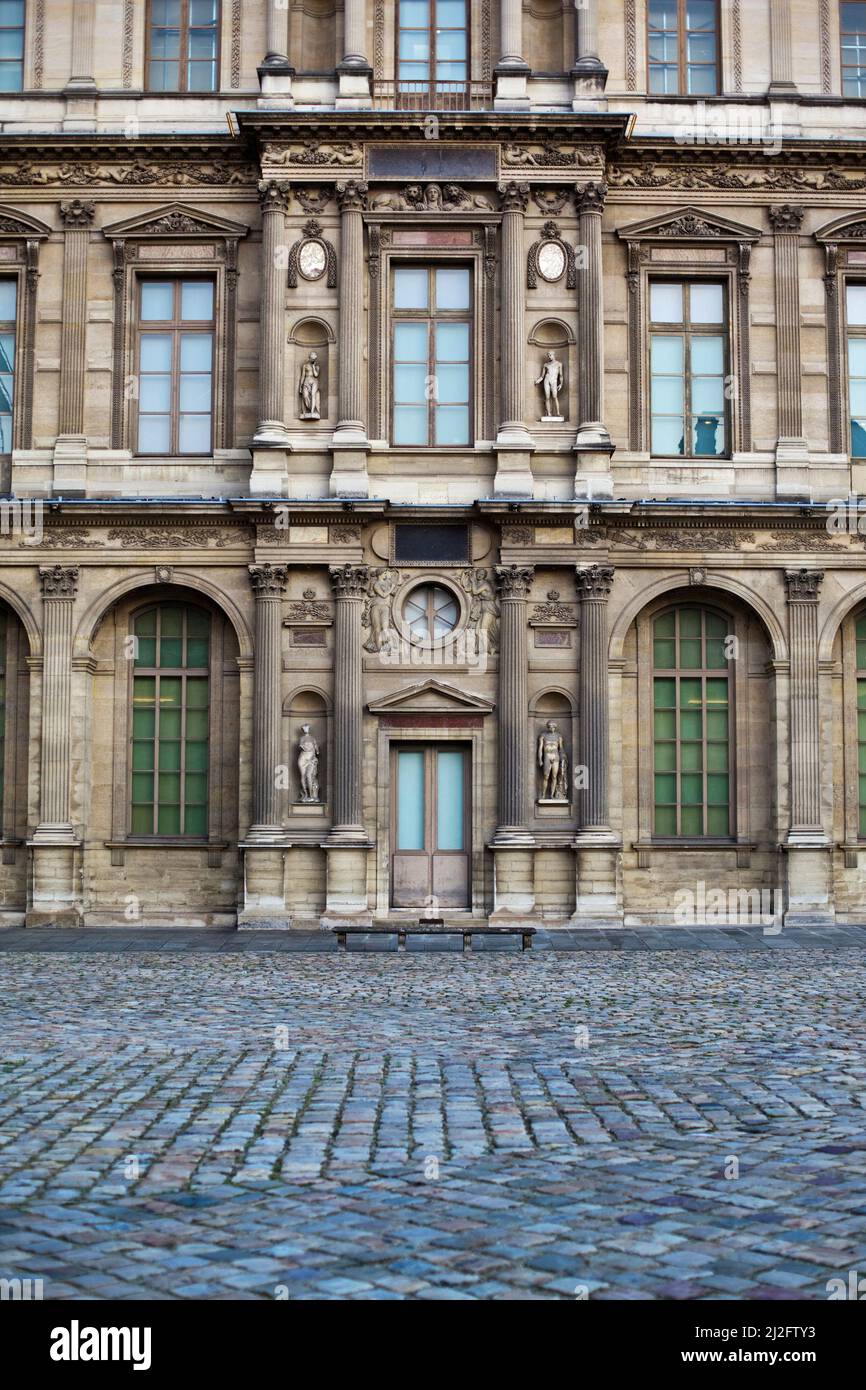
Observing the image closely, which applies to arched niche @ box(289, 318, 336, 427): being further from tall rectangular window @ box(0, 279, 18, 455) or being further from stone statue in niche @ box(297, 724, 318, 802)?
stone statue in niche @ box(297, 724, 318, 802)

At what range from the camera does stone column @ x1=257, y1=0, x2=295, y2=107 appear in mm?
25388

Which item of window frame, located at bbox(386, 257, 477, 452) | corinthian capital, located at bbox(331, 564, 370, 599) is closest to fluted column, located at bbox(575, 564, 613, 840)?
window frame, located at bbox(386, 257, 477, 452)

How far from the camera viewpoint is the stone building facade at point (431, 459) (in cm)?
2484

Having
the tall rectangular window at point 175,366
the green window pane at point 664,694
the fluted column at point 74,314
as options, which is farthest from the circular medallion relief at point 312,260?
the green window pane at point 664,694

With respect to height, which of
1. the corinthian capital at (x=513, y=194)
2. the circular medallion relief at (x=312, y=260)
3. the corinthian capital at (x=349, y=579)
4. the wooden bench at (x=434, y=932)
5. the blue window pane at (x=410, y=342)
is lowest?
the wooden bench at (x=434, y=932)

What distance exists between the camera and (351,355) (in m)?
25.1

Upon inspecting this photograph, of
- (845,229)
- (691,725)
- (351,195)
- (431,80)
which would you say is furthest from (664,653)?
(431,80)

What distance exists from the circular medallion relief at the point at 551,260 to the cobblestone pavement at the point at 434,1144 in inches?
536

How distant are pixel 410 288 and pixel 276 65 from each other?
4021mm

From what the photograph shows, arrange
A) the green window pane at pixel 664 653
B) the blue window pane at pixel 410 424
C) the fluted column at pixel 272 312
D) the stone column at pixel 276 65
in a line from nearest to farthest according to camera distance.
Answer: the fluted column at pixel 272 312
the stone column at pixel 276 65
the blue window pane at pixel 410 424
the green window pane at pixel 664 653

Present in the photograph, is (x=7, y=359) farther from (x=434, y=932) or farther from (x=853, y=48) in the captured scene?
(x=853, y=48)

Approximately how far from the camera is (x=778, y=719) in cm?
2530

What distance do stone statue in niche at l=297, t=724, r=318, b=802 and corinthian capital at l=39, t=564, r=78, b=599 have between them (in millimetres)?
4397

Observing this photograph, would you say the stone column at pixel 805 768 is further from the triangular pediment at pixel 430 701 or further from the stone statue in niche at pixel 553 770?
the triangular pediment at pixel 430 701
